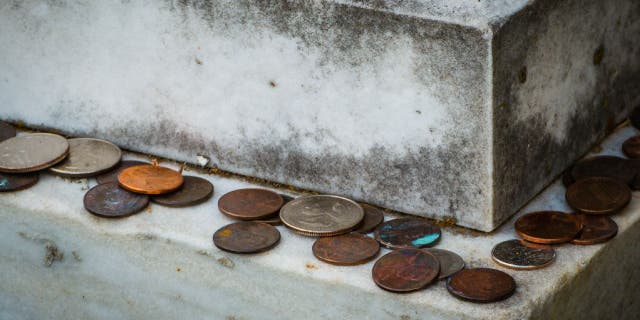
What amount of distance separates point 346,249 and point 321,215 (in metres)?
0.22

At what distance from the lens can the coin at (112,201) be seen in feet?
11.5

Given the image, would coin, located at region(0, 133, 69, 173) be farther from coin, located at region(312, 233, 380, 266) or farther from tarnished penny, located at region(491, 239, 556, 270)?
tarnished penny, located at region(491, 239, 556, 270)

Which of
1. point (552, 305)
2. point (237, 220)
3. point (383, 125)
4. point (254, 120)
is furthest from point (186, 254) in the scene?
point (552, 305)

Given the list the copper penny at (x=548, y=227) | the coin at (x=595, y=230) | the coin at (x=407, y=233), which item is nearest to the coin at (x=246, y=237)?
the coin at (x=407, y=233)

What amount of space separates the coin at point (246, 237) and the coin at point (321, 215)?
7 centimetres

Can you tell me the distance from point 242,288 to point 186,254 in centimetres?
24

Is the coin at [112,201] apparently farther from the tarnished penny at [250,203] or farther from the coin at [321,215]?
the coin at [321,215]

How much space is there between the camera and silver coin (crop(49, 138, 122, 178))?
3764mm

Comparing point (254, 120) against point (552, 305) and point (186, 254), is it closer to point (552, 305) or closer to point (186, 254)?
point (186, 254)

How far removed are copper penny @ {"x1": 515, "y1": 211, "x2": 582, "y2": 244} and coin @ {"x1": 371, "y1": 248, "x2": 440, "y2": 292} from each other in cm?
37

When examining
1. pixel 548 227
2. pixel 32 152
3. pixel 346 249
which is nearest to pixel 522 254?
pixel 548 227

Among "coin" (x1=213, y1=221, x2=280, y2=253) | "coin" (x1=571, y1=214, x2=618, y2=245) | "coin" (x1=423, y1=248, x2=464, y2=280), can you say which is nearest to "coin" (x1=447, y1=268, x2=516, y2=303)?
"coin" (x1=423, y1=248, x2=464, y2=280)

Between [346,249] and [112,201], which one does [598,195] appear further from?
[112,201]

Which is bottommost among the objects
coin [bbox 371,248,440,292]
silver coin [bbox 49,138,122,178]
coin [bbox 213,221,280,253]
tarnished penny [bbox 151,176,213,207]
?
coin [bbox 371,248,440,292]
